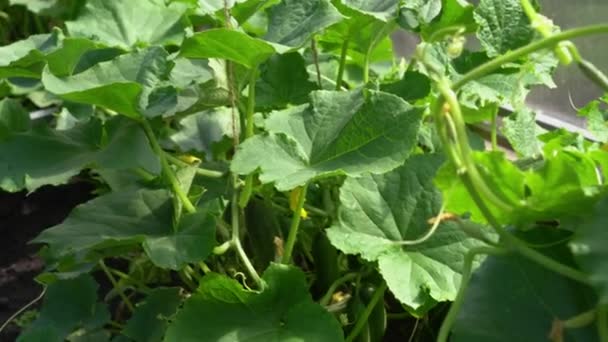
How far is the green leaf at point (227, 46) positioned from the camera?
2.90 feet

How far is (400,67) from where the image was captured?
4.29 ft

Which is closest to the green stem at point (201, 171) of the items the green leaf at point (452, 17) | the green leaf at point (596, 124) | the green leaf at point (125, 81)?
the green leaf at point (125, 81)

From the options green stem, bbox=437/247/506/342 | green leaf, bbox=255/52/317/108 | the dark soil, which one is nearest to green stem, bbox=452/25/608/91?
green stem, bbox=437/247/506/342

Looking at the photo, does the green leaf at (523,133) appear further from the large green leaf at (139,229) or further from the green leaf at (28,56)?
the green leaf at (28,56)

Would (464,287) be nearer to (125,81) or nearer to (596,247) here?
(596,247)

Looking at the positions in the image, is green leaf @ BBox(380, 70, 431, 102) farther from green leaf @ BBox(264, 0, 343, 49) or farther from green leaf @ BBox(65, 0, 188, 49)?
green leaf @ BBox(65, 0, 188, 49)

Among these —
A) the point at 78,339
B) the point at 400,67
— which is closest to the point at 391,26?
the point at 400,67

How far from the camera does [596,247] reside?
1.80ft

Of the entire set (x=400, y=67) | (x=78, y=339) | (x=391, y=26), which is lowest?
(x=78, y=339)

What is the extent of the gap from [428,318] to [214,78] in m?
0.40

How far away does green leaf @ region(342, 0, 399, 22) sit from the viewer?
1065 millimetres

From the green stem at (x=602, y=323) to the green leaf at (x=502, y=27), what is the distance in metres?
0.53

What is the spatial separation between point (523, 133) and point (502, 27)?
0.15m

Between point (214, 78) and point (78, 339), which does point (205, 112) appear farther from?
point (78, 339)
